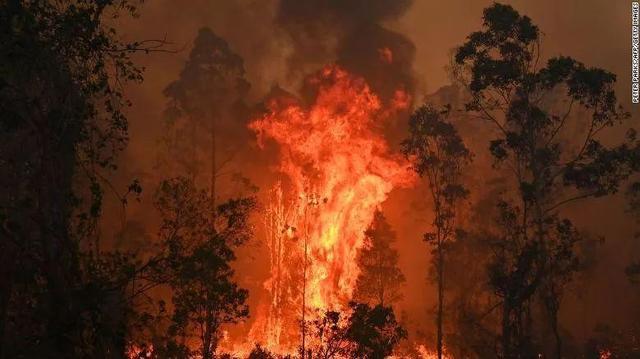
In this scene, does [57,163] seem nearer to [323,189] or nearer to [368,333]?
[368,333]

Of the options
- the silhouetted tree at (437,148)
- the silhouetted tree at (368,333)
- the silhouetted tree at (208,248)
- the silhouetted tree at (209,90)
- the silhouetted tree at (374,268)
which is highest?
the silhouetted tree at (209,90)

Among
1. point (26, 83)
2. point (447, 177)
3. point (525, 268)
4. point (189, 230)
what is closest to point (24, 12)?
point (26, 83)

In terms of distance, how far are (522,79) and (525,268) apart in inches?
333

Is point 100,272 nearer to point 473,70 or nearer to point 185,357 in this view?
point 185,357

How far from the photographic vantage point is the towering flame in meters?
44.2

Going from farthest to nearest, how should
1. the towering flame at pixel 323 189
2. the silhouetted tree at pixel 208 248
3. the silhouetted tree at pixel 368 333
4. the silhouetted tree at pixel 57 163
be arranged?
the towering flame at pixel 323 189, the silhouetted tree at pixel 368 333, the silhouetted tree at pixel 208 248, the silhouetted tree at pixel 57 163

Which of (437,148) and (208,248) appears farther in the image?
→ (437,148)

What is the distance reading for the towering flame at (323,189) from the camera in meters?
44.2

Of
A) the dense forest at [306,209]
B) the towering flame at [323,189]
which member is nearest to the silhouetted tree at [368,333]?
the dense forest at [306,209]

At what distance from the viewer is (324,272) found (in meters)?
43.8

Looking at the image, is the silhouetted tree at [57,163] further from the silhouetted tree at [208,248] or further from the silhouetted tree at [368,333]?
the silhouetted tree at [368,333]

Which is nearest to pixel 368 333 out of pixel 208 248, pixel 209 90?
pixel 208 248

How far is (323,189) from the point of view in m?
45.1

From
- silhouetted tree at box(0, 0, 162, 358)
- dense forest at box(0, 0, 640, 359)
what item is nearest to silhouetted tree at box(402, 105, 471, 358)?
dense forest at box(0, 0, 640, 359)
